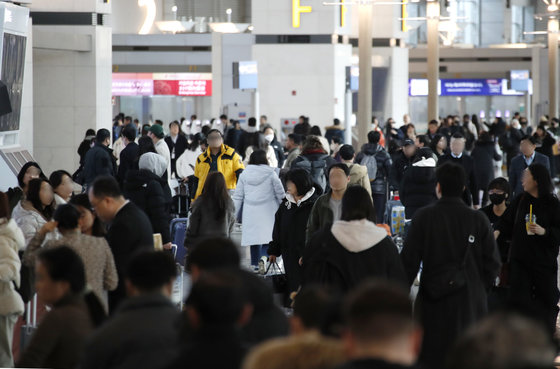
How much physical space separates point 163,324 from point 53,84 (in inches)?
688

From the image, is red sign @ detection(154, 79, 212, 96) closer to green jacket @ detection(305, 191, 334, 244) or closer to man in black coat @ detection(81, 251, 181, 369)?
green jacket @ detection(305, 191, 334, 244)

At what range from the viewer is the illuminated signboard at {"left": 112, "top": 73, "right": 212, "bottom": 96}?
3916cm

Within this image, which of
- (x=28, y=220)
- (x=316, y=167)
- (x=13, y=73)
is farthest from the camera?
(x=13, y=73)

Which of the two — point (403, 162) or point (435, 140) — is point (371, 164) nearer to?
point (403, 162)

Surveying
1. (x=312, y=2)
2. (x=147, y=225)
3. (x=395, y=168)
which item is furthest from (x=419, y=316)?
(x=312, y=2)

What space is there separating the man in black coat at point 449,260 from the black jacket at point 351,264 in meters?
0.26

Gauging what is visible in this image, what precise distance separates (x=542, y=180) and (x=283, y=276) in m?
2.26

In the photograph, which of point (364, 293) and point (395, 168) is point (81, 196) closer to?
point (364, 293)

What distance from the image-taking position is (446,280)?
19.5ft

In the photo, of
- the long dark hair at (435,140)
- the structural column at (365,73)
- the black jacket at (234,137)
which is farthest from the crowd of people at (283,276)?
the structural column at (365,73)

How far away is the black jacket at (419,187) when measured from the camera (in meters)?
11.5

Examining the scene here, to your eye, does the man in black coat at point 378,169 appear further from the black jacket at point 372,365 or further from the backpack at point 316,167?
the black jacket at point 372,365

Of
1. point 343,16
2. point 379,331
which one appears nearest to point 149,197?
point 379,331

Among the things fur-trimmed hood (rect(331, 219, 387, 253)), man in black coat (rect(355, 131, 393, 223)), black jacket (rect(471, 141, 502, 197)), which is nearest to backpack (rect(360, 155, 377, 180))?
man in black coat (rect(355, 131, 393, 223))
